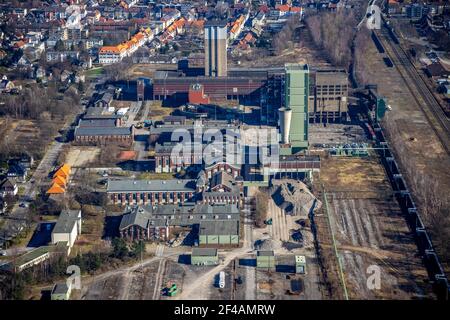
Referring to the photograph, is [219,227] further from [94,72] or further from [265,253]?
[94,72]

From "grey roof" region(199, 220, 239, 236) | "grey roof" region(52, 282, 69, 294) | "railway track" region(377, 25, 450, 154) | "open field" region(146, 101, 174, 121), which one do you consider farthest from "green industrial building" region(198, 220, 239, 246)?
"open field" region(146, 101, 174, 121)

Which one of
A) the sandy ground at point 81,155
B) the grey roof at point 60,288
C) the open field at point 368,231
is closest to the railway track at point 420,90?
the open field at point 368,231

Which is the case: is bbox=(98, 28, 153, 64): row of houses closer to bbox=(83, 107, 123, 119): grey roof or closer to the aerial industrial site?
the aerial industrial site

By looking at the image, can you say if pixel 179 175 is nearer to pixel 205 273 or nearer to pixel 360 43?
pixel 205 273

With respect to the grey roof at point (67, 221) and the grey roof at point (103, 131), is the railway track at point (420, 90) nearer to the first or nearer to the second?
the grey roof at point (103, 131)

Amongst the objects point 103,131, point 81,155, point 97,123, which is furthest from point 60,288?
point 97,123

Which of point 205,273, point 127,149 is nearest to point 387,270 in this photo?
point 205,273
